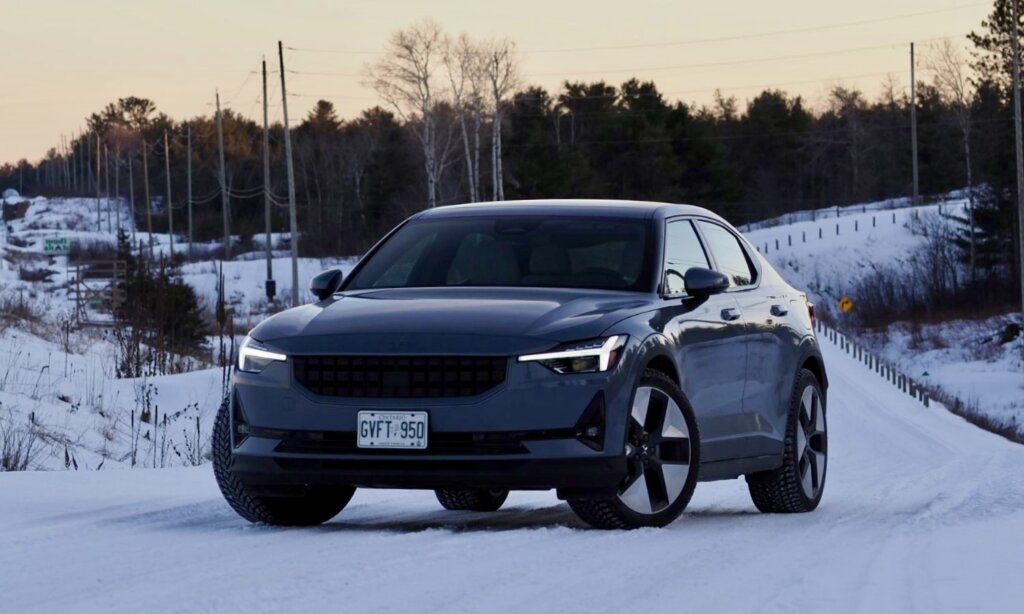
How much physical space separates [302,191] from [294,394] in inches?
5117

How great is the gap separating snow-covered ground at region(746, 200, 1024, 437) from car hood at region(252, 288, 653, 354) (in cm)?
3799

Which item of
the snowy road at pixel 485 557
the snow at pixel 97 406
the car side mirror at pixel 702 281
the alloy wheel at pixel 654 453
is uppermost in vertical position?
the car side mirror at pixel 702 281

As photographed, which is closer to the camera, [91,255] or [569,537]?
[569,537]

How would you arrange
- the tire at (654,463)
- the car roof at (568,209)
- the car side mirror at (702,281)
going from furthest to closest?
the car roof at (568,209) < the car side mirror at (702,281) < the tire at (654,463)

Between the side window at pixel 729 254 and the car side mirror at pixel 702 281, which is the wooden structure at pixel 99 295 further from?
the car side mirror at pixel 702 281

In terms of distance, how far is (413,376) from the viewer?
7363 mm

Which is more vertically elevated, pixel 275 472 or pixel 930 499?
pixel 275 472

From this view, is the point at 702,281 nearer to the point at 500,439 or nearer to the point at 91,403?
→ the point at 500,439

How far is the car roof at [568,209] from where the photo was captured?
8.95m

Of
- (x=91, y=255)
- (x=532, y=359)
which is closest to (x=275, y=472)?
(x=532, y=359)

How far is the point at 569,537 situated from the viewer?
23.8 feet

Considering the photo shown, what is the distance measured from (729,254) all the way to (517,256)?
1.67 meters

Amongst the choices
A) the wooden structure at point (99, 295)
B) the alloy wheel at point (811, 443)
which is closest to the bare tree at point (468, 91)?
the wooden structure at point (99, 295)

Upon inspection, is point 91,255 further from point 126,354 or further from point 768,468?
point 768,468
